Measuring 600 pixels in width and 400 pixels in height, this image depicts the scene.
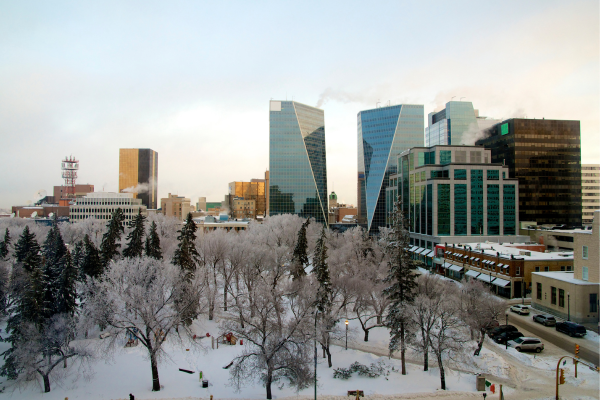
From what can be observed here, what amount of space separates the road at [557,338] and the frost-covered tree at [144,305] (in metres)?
33.3

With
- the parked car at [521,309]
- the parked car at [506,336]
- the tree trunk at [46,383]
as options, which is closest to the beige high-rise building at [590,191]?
the parked car at [521,309]

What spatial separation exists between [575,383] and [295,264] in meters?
27.2

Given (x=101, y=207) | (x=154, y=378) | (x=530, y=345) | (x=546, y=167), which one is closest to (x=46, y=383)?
(x=154, y=378)

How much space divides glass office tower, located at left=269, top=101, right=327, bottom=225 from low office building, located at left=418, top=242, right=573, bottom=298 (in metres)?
68.0

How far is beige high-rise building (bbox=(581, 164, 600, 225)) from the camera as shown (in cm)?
12138

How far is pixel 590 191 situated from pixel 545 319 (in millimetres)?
115745

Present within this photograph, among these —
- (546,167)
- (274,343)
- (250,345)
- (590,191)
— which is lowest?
(250,345)

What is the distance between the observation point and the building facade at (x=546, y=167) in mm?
103188

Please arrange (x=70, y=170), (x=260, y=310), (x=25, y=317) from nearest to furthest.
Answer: (x=25, y=317) → (x=260, y=310) → (x=70, y=170)

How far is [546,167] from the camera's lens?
341 ft

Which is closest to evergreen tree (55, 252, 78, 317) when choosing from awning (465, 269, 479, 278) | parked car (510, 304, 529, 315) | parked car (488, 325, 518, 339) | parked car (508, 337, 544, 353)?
parked car (488, 325, 518, 339)

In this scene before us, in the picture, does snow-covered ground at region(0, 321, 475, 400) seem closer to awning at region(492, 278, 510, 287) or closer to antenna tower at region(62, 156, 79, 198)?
awning at region(492, 278, 510, 287)

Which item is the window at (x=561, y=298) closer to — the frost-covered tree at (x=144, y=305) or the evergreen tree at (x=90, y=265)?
the frost-covered tree at (x=144, y=305)

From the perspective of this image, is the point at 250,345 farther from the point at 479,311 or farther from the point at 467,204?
the point at 467,204
